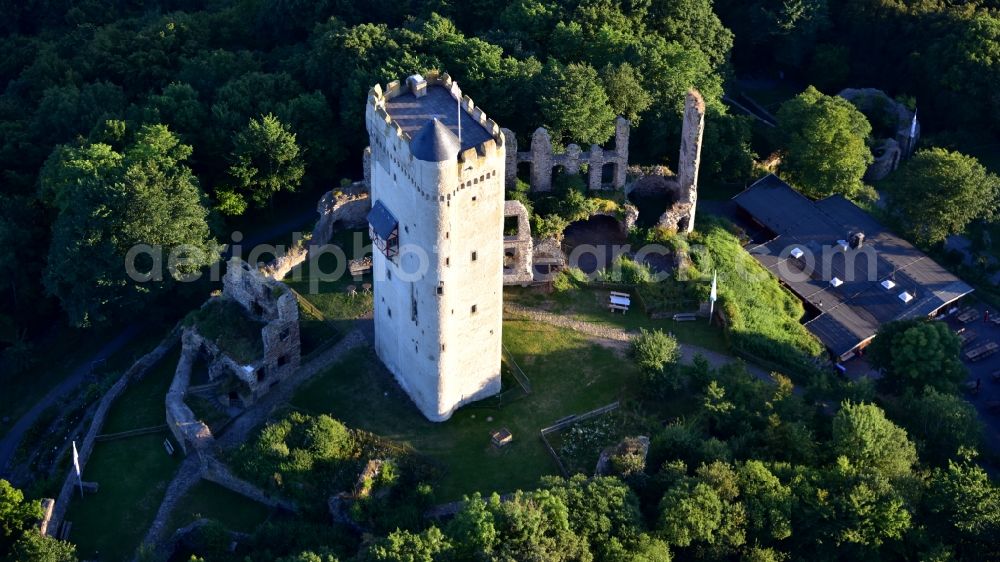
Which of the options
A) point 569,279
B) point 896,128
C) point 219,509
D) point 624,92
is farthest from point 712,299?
point 219,509

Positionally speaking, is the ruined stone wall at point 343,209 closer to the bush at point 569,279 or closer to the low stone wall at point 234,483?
the bush at point 569,279

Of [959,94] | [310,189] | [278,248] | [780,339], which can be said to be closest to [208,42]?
[310,189]

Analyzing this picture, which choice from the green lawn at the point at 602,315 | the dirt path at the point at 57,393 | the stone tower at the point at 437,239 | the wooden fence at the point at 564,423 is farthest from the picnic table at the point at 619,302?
the dirt path at the point at 57,393

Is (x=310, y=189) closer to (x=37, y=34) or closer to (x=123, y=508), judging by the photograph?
(x=123, y=508)

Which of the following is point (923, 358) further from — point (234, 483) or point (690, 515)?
point (234, 483)

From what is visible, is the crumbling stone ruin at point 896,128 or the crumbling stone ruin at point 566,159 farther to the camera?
the crumbling stone ruin at point 896,128

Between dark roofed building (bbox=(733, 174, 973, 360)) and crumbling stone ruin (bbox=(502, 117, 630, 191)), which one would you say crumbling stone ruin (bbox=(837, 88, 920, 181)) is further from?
crumbling stone ruin (bbox=(502, 117, 630, 191))

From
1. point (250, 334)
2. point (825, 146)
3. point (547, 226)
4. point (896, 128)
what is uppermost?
point (825, 146)
